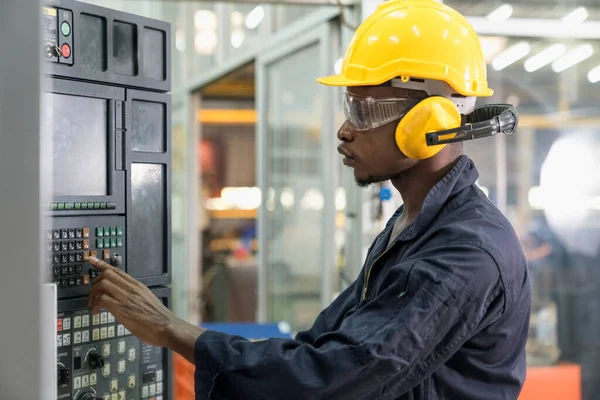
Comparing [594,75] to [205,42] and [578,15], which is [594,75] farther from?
[205,42]

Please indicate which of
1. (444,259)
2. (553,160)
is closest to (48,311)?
(444,259)

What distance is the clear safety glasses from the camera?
72.9 inches

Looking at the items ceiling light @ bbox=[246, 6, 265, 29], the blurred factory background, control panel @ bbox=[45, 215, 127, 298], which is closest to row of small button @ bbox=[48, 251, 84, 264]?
control panel @ bbox=[45, 215, 127, 298]

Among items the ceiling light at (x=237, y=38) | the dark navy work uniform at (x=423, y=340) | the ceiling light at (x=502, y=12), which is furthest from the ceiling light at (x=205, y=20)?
the dark navy work uniform at (x=423, y=340)

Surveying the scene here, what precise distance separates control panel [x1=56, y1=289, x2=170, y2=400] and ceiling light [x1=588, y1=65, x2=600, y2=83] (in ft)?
9.62

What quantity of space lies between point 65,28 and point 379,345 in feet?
3.31

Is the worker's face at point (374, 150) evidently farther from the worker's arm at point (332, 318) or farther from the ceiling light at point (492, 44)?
the ceiling light at point (492, 44)

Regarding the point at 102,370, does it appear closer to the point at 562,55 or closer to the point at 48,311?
the point at 48,311

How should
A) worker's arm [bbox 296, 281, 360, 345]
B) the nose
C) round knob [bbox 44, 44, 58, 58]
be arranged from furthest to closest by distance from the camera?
worker's arm [bbox 296, 281, 360, 345]
the nose
round knob [bbox 44, 44, 58, 58]

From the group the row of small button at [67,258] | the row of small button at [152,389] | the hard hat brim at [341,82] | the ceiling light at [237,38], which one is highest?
the ceiling light at [237,38]

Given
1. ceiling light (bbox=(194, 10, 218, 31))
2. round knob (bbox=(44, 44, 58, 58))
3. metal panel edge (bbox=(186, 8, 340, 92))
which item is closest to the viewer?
round knob (bbox=(44, 44, 58, 58))

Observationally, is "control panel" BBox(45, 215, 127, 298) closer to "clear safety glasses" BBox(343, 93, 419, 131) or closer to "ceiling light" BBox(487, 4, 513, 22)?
"clear safety glasses" BBox(343, 93, 419, 131)

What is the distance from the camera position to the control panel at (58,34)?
67.0 inches

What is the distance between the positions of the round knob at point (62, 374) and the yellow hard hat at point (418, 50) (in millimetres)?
963
